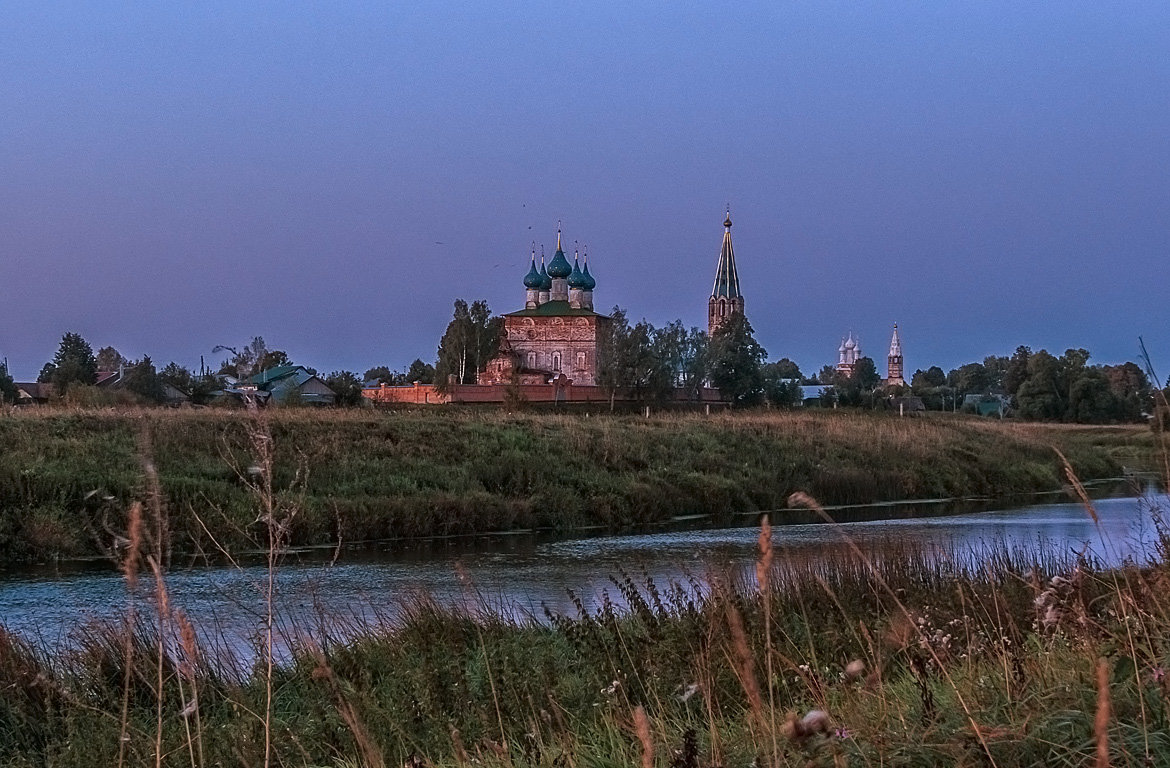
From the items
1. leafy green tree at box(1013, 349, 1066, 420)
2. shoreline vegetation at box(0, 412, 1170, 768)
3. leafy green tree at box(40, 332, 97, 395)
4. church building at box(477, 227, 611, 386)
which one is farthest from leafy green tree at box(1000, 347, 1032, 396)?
shoreline vegetation at box(0, 412, 1170, 768)

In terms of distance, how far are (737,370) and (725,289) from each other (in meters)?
48.1

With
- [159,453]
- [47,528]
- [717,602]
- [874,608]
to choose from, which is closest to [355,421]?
[159,453]

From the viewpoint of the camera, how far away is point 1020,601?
7.64 metres

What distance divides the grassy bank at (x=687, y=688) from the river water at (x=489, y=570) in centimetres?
55

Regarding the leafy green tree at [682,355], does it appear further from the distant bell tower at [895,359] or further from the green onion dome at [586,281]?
the distant bell tower at [895,359]

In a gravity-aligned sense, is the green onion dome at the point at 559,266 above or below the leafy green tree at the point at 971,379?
above

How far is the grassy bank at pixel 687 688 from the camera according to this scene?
118 inches

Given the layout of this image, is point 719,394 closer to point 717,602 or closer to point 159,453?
point 159,453

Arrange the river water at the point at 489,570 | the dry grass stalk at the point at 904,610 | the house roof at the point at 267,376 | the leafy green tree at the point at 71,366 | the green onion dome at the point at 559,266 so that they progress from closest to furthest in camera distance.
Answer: the dry grass stalk at the point at 904,610
the house roof at the point at 267,376
the river water at the point at 489,570
the leafy green tree at the point at 71,366
the green onion dome at the point at 559,266

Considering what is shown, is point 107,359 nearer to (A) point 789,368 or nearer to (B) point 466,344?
(B) point 466,344

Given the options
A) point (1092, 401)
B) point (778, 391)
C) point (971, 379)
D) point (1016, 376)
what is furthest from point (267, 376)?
point (971, 379)

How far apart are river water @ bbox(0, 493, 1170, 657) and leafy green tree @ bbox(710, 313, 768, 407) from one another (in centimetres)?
5054

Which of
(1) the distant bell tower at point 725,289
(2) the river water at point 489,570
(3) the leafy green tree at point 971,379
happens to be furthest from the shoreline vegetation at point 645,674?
(3) the leafy green tree at point 971,379

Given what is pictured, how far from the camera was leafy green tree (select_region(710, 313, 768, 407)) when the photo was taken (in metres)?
74.8
